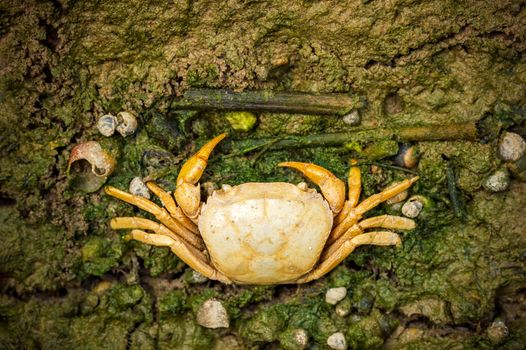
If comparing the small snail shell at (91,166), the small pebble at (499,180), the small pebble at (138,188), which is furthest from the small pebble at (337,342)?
the small snail shell at (91,166)

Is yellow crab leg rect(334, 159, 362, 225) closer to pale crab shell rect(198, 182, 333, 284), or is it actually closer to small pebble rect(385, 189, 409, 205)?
pale crab shell rect(198, 182, 333, 284)

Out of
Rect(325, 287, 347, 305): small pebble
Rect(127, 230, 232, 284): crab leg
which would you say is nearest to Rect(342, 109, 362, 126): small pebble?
Rect(325, 287, 347, 305): small pebble

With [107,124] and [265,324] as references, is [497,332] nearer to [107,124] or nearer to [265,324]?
[265,324]

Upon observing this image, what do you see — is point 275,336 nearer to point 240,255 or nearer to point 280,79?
point 240,255

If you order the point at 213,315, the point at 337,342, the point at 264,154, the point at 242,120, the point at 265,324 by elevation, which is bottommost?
the point at 337,342

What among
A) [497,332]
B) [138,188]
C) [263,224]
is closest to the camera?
[263,224]

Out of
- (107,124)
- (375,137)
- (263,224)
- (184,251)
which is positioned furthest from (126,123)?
(375,137)

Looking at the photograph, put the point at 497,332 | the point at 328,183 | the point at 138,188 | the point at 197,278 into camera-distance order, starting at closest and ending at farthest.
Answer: the point at 328,183
the point at 497,332
the point at 138,188
the point at 197,278
